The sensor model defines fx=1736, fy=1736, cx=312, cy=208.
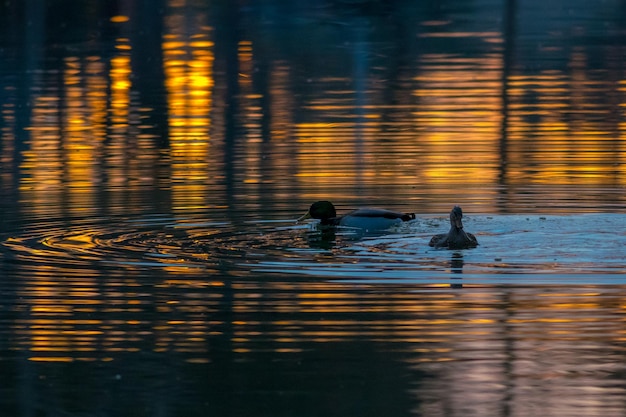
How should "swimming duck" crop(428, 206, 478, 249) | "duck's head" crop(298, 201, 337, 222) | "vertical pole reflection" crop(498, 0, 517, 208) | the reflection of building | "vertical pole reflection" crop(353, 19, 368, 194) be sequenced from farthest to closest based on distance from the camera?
"vertical pole reflection" crop(353, 19, 368, 194), "vertical pole reflection" crop(498, 0, 517, 208), the reflection of building, "duck's head" crop(298, 201, 337, 222), "swimming duck" crop(428, 206, 478, 249)

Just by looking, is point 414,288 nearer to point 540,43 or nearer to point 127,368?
point 127,368

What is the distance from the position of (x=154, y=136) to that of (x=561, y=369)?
1438 cm

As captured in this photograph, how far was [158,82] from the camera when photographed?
3272 cm

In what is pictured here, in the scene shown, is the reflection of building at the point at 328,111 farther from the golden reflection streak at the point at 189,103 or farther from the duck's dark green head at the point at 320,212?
the duck's dark green head at the point at 320,212

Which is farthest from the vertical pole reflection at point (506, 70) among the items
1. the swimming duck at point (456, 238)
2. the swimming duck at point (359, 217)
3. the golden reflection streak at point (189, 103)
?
the golden reflection streak at point (189, 103)

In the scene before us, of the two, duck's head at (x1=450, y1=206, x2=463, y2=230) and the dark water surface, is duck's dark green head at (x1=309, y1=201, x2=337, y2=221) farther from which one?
duck's head at (x1=450, y1=206, x2=463, y2=230)

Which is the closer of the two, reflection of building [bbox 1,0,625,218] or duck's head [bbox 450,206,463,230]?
duck's head [bbox 450,206,463,230]

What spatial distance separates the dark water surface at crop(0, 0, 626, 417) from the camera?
33.6 feet

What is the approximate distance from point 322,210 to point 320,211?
27 millimetres

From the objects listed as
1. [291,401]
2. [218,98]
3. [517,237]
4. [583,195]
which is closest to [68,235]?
[517,237]

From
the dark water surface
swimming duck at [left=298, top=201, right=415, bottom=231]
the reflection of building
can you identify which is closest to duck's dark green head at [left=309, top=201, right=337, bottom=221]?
swimming duck at [left=298, top=201, right=415, bottom=231]

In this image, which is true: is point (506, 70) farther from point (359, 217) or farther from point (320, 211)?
point (359, 217)

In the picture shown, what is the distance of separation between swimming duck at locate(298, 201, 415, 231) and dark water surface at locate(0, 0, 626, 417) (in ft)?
0.48

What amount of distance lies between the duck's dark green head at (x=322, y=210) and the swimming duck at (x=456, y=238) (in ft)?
6.37
